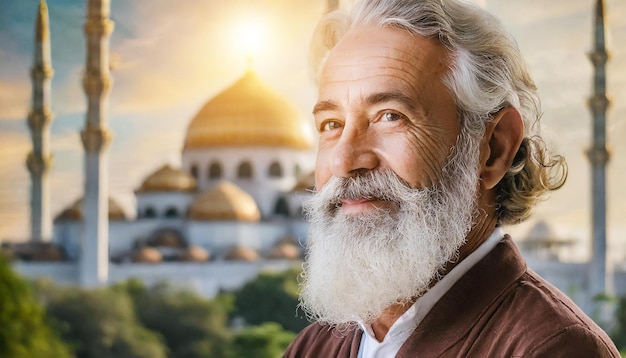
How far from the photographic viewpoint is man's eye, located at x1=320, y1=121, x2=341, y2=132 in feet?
1.99

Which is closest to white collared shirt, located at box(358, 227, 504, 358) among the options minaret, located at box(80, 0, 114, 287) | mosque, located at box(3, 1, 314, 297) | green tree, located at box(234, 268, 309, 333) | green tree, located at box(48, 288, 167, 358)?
mosque, located at box(3, 1, 314, 297)

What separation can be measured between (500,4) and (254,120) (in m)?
2.33

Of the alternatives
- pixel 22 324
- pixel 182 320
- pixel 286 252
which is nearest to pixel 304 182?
pixel 286 252

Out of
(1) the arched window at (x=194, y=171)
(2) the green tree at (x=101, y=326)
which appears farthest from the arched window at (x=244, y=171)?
(2) the green tree at (x=101, y=326)

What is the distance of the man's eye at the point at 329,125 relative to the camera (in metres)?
0.61

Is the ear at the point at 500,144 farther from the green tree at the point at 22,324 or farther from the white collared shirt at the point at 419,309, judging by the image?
the green tree at the point at 22,324

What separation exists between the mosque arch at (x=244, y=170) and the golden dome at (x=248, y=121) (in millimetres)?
195

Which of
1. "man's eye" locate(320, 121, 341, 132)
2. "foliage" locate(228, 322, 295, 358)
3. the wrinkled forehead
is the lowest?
"foliage" locate(228, 322, 295, 358)

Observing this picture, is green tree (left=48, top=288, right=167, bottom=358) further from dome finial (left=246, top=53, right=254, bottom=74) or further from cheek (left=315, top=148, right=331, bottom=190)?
cheek (left=315, top=148, right=331, bottom=190)

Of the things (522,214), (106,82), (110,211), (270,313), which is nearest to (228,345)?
(270,313)

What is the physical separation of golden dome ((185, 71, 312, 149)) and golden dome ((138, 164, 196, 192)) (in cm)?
23

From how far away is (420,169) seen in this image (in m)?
0.59

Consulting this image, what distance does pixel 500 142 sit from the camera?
24.4 inches

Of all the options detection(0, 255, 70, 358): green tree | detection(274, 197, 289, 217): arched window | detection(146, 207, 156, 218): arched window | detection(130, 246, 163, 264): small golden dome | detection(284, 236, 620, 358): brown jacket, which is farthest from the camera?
detection(274, 197, 289, 217): arched window
